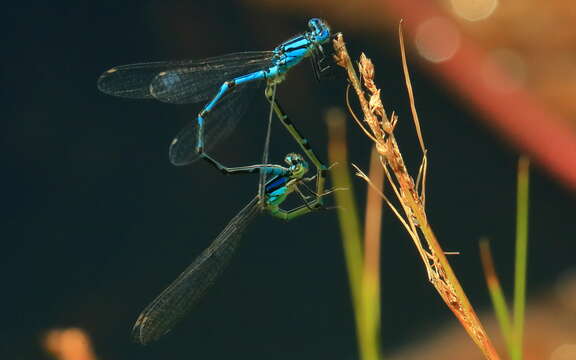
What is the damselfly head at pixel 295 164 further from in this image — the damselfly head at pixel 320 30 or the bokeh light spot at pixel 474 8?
the bokeh light spot at pixel 474 8

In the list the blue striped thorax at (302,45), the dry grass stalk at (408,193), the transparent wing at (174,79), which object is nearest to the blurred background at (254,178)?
the transparent wing at (174,79)

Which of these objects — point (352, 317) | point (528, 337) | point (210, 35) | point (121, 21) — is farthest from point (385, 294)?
point (121, 21)

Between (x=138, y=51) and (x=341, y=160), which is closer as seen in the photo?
(x=341, y=160)

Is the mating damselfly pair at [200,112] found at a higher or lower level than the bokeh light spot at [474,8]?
lower

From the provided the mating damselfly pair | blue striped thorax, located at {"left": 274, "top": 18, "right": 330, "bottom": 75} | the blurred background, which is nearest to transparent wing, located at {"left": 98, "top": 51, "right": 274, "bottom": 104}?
the mating damselfly pair

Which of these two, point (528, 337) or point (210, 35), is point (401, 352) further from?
point (210, 35)

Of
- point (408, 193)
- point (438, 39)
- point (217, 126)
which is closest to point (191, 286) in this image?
point (217, 126)
